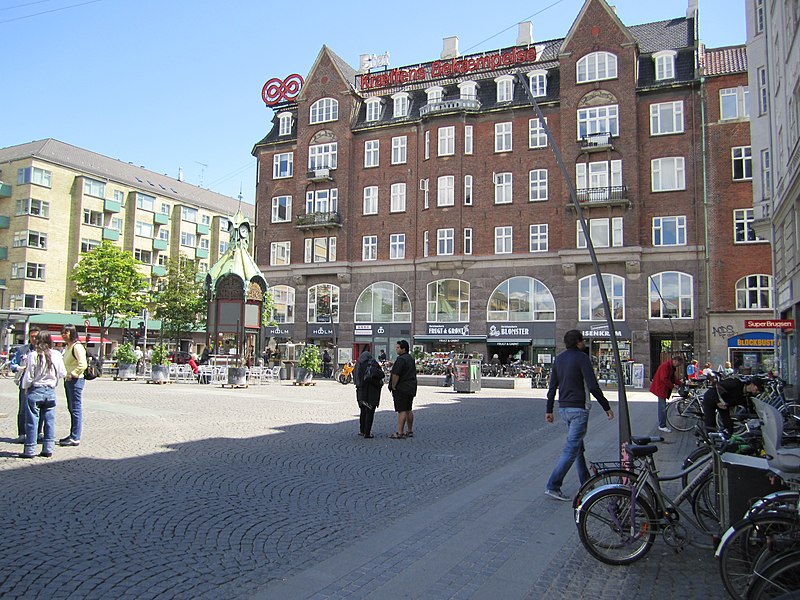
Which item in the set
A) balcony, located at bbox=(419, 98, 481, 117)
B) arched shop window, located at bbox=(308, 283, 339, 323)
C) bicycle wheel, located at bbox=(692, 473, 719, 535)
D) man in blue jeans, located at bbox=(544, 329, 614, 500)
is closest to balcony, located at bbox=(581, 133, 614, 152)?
balcony, located at bbox=(419, 98, 481, 117)

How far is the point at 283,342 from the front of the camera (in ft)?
163

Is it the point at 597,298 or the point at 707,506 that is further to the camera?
the point at 597,298

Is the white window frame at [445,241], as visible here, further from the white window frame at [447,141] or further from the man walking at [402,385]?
the man walking at [402,385]

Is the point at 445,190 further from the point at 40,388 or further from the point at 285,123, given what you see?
the point at 40,388

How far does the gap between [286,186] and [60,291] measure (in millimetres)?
24701

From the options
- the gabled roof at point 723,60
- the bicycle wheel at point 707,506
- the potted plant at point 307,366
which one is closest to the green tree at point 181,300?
the potted plant at point 307,366

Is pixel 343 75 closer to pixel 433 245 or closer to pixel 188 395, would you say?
pixel 433 245

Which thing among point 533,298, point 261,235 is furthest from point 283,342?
point 533,298

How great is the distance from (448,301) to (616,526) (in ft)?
127

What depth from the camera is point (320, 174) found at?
4866 centimetres

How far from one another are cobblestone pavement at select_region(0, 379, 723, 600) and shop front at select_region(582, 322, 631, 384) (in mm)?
26471

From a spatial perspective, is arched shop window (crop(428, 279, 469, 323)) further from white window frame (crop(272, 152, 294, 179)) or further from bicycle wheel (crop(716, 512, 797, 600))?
bicycle wheel (crop(716, 512, 797, 600))

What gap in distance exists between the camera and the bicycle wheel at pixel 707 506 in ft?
18.9

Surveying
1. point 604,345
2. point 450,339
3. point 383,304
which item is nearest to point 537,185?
point 604,345
